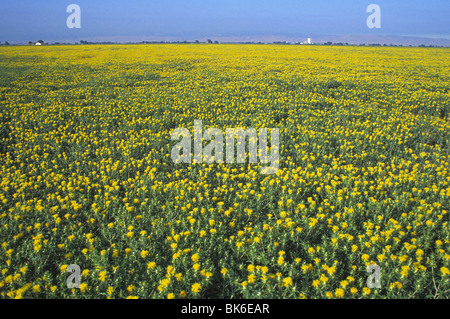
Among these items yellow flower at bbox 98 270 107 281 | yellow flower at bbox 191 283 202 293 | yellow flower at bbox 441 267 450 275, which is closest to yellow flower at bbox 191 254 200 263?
yellow flower at bbox 191 283 202 293

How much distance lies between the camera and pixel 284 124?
9.34 m

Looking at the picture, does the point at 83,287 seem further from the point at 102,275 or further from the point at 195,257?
the point at 195,257

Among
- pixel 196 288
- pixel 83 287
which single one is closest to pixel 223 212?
pixel 196 288

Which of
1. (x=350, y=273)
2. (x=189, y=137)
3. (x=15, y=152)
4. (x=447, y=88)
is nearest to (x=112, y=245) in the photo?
(x=350, y=273)

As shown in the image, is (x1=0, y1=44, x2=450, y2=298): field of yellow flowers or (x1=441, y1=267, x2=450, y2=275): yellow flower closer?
(x1=441, y1=267, x2=450, y2=275): yellow flower

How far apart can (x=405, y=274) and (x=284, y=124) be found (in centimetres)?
685

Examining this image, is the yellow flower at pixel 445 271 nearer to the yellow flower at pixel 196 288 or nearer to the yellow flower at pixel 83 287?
the yellow flower at pixel 196 288

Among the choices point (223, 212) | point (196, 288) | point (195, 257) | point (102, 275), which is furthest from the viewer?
point (223, 212)

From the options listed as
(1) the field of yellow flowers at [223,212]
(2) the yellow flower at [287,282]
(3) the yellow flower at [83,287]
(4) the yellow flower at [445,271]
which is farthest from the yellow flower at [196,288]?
(4) the yellow flower at [445,271]

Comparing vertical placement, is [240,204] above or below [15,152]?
below

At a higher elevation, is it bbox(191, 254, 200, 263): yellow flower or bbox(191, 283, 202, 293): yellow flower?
bbox(191, 254, 200, 263): yellow flower

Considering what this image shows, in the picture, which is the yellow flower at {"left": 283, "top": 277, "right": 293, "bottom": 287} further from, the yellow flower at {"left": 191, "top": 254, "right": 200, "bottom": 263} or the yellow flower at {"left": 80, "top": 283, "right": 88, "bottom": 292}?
the yellow flower at {"left": 80, "top": 283, "right": 88, "bottom": 292}

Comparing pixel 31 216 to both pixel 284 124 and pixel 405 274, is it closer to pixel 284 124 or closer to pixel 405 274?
pixel 405 274

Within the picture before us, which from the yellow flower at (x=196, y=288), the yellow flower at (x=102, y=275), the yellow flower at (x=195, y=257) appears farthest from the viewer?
the yellow flower at (x=195, y=257)
